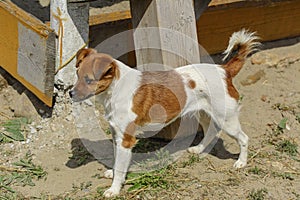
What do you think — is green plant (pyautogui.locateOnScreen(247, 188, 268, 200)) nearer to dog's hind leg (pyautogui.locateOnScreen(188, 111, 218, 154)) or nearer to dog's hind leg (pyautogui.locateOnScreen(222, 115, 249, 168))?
dog's hind leg (pyautogui.locateOnScreen(222, 115, 249, 168))

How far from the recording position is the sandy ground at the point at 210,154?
4.39m

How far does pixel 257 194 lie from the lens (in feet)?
14.1

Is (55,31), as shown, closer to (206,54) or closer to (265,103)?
(206,54)

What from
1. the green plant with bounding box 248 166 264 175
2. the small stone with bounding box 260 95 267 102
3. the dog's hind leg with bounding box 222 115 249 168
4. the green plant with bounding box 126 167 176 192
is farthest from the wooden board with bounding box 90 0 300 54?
the green plant with bounding box 248 166 264 175

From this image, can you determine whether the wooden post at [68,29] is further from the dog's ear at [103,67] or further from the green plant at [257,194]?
the green plant at [257,194]

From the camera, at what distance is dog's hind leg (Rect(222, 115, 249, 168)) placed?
457 cm

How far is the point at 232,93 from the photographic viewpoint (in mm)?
4465

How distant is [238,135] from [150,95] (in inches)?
35.1

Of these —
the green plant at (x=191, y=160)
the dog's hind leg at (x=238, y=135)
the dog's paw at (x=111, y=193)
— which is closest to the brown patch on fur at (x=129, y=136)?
the dog's paw at (x=111, y=193)

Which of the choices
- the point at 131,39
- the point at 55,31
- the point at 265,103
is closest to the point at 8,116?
the point at 55,31

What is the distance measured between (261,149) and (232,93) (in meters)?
0.81

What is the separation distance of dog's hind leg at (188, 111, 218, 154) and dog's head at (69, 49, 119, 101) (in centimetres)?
128

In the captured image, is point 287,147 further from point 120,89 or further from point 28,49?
point 28,49

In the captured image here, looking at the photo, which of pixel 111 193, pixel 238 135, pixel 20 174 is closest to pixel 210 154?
pixel 238 135
